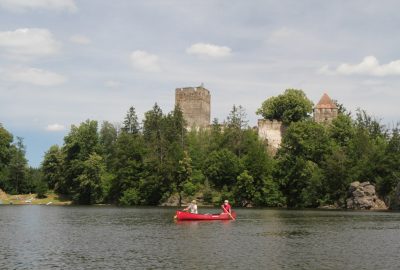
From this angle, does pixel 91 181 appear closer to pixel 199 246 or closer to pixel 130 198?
pixel 130 198

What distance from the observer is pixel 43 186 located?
98000 millimetres

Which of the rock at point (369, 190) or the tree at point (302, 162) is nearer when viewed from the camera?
the rock at point (369, 190)

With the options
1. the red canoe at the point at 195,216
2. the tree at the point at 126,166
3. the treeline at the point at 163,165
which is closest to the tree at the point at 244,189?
the treeline at the point at 163,165

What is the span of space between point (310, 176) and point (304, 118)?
96.4 ft

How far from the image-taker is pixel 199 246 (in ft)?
94.5

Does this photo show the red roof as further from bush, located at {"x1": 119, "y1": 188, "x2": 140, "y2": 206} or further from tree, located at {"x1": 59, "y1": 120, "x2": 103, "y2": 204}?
tree, located at {"x1": 59, "y1": 120, "x2": 103, "y2": 204}

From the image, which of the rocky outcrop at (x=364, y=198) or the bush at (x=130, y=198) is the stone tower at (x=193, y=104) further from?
the rocky outcrop at (x=364, y=198)

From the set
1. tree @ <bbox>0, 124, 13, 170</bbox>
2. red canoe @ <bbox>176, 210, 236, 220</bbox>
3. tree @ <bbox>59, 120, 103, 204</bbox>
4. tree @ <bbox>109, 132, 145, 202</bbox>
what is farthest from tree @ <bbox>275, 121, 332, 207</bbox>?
tree @ <bbox>0, 124, 13, 170</bbox>

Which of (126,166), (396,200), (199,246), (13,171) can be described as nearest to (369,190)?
(396,200)

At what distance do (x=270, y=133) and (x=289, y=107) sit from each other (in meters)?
9.11

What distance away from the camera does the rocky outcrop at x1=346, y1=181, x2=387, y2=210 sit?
2756 inches

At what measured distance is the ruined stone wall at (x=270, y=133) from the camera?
100000 millimetres

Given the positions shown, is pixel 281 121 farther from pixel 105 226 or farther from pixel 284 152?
pixel 105 226

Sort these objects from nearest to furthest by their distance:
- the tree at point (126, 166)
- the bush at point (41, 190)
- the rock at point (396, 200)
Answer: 1. the rock at point (396, 200)
2. the tree at point (126, 166)
3. the bush at point (41, 190)
